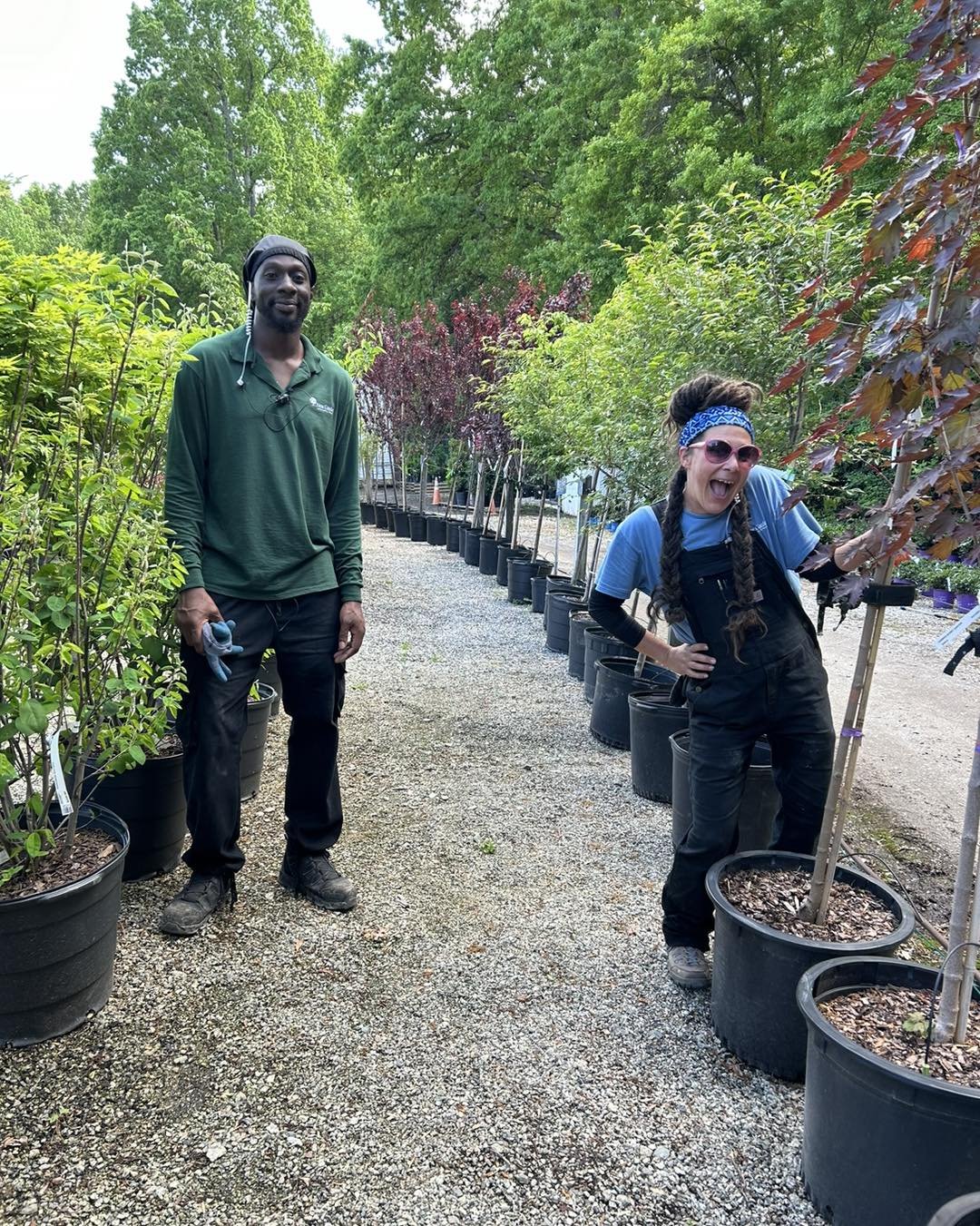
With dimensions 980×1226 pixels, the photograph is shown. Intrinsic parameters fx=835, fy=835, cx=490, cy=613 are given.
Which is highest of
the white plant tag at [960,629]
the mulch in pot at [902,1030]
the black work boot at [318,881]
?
the white plant tag at [960,629]

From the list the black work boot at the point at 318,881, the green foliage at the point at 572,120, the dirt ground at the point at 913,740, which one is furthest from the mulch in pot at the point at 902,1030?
the green foliage at the point at 572,120

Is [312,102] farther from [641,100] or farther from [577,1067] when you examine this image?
[577,1067]

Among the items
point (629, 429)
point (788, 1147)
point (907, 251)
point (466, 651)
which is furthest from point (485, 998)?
point (466, 651)

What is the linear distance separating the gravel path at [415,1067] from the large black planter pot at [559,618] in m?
3.78

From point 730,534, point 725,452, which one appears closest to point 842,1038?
point 730,534

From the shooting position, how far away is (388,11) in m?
23.2

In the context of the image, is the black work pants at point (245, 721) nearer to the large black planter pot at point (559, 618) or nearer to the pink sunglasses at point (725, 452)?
the pink sunglasses at point (725, 452)

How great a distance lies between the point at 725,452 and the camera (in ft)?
8.53

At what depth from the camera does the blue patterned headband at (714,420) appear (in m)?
2.61

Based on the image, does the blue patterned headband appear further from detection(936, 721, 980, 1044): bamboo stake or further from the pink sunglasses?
detection(936, 721, 980, 1044): bamboo stake

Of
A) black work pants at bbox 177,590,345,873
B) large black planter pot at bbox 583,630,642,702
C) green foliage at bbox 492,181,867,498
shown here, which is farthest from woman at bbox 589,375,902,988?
large black planter pot at bbox 583,630,642,702

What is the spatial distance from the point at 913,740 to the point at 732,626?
3911 millimetres

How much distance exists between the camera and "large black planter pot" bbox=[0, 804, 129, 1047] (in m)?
2.34

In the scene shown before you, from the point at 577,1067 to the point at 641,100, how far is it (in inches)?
685
